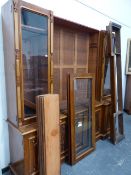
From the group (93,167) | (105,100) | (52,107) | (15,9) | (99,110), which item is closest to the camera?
(15,9)

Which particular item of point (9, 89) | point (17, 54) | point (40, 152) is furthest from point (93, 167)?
point (17, 54)

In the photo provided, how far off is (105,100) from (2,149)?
2.12 meters

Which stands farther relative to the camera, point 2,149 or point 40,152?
point 2,149

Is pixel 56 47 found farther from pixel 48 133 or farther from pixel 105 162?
pixel 105 162

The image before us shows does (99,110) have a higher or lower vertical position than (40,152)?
higher

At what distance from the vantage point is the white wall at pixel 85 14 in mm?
2164

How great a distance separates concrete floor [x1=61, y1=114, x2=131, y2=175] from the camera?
2318 millimetres

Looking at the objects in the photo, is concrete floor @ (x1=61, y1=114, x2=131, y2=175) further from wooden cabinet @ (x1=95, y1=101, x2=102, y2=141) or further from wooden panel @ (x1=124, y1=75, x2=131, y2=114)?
wooden panel @ (x1=124, y1=75, x2=131, y2=114)

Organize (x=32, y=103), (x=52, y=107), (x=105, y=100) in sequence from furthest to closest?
1. (x=105, y=100)
2. (x=32, y=103)
3. (x=52, y=107)

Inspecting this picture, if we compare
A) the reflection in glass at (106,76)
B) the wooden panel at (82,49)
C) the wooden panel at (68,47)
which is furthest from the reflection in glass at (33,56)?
the reflection in glass at (106,76)

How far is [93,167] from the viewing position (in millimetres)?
2406

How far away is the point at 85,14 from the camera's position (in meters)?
3.08

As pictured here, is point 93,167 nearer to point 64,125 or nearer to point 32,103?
point 64,125

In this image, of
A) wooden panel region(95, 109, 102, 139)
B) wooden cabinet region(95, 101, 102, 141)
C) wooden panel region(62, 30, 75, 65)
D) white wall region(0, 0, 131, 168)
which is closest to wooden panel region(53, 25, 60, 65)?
wooden panel region(62, 30, 75, 65)
